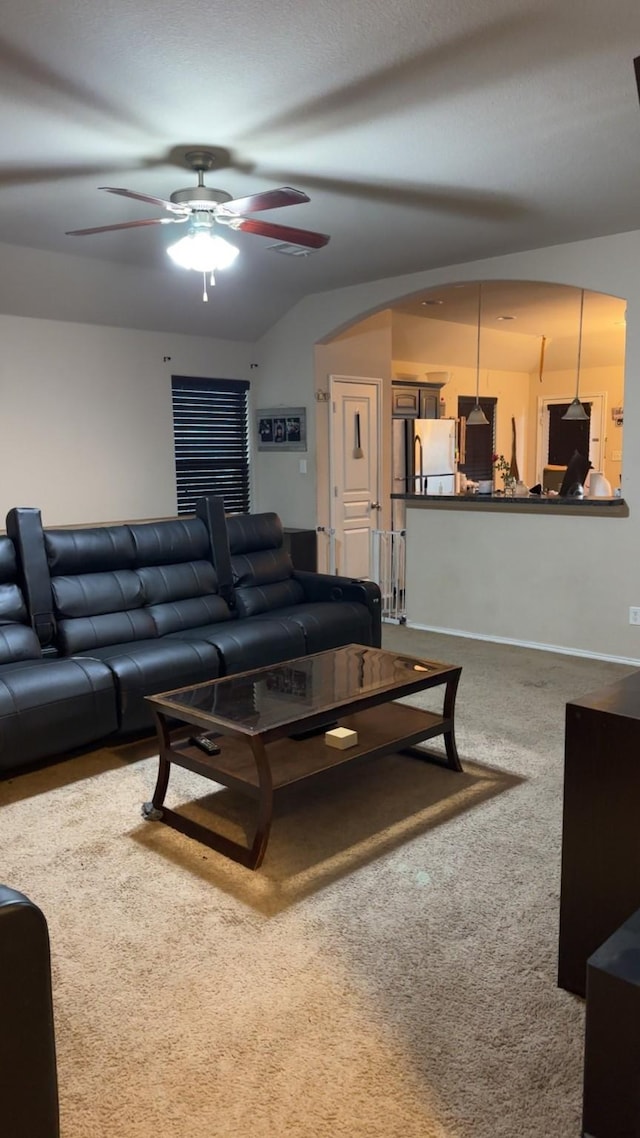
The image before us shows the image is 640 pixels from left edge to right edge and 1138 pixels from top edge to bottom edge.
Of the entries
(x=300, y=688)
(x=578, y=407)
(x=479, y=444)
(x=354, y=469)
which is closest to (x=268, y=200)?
(x=300, y=688)

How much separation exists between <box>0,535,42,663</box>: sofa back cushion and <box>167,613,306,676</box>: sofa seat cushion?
758 mm

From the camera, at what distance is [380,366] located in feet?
23.4

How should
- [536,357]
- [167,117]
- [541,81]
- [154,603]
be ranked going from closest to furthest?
[541,81]
[167,117]
[154,603]
[536,357]

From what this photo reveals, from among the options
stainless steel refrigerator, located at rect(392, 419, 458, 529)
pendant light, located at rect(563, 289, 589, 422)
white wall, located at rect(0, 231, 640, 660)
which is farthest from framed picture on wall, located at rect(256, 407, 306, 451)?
pendant light, located at rect(563, 289, 589, 422)

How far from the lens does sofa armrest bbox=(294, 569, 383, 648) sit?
4828 millimetres

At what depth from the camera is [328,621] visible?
456 cm

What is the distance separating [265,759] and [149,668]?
1.27m

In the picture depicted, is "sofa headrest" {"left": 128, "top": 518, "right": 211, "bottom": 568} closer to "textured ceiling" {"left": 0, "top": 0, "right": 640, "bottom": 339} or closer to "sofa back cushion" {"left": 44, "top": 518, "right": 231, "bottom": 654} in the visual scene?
"sofa back cushion" {"left": 44, "top": 518, "right": 231, "bottom": 654}

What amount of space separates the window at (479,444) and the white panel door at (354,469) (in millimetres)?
2464

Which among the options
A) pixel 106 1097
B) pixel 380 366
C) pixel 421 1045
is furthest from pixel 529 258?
pixel 106 1097

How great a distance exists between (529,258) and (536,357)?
16.0ft

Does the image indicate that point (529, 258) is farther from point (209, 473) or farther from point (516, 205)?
point (209, 473)

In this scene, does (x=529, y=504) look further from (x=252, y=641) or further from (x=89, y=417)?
(x=89, y=417)

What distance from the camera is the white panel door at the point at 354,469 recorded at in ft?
22.2
